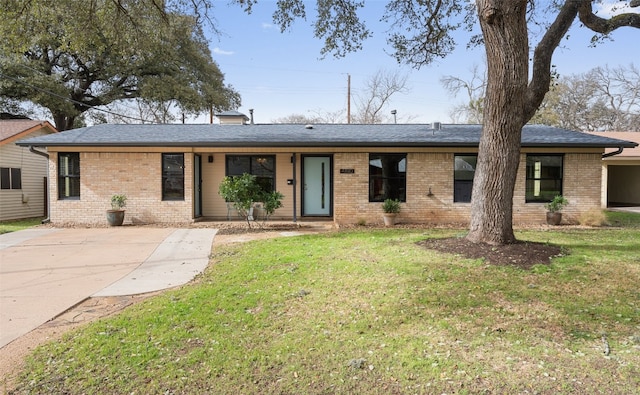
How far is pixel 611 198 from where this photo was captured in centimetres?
2173

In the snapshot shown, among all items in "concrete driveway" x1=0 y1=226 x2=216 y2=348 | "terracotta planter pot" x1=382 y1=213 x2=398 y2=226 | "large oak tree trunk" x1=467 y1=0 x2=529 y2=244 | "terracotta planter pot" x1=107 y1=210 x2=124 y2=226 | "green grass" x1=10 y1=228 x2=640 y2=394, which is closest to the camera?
"green grass" x1=10 y1=228 x2=640 y2=394

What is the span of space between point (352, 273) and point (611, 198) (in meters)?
22.2

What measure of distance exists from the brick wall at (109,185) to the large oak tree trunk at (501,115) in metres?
8.54

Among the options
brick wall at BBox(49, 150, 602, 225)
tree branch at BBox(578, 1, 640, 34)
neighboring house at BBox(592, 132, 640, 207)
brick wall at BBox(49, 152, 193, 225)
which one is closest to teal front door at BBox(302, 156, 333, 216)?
brick wall at BBox(49, 150, 602, 225)

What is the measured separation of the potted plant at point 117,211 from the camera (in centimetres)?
1159

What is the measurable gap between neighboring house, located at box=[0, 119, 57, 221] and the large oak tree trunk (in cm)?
1489

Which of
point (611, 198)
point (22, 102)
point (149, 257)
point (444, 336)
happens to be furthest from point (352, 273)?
point (22, 102)

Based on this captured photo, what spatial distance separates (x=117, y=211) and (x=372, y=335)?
10164 millimetres

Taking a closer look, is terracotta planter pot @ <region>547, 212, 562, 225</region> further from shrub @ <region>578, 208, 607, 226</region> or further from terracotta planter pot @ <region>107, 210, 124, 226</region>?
terracotta planter pot @ <region>107, 210, 124, 226</region>

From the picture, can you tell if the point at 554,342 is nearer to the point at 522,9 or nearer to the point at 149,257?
the point at 522,9

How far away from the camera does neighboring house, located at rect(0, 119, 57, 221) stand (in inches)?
544

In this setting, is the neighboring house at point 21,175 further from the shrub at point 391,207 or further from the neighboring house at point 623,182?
the neighboring house at point 623,182

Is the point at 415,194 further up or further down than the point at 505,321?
further up

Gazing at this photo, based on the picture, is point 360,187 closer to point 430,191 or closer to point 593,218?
point 430,191
